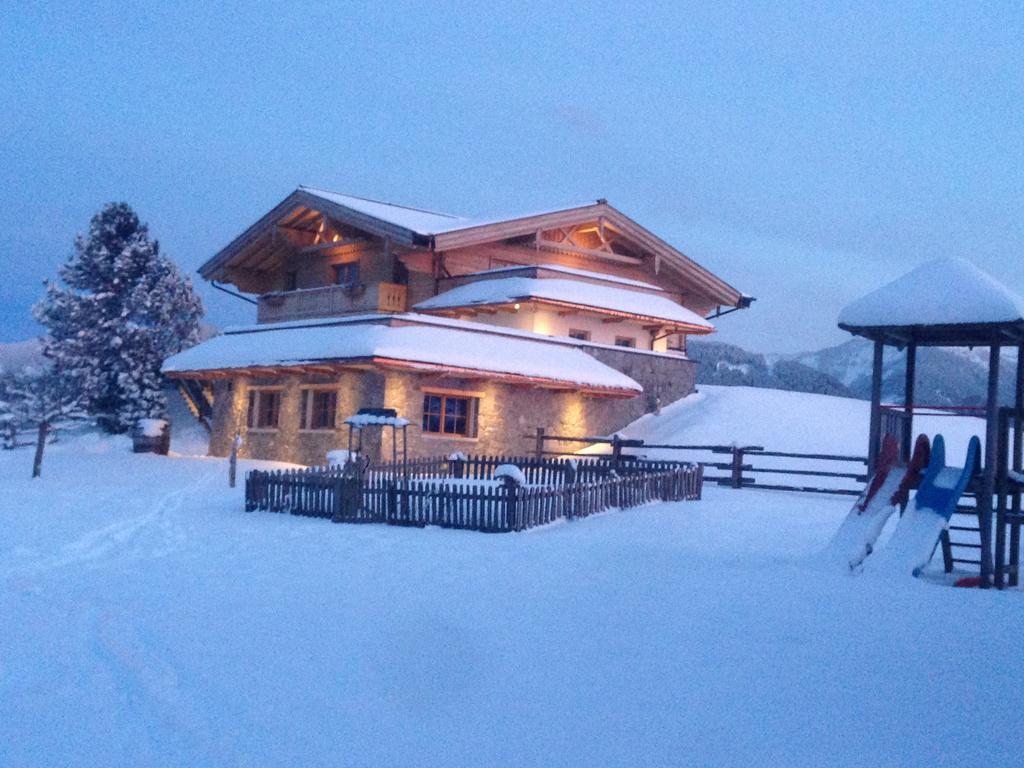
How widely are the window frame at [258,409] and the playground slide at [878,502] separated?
61.4 feet

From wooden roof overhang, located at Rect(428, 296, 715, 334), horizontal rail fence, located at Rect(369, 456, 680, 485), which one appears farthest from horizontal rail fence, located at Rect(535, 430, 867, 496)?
wooden roof overhang, located at Rect(428, 296, 715, 334)

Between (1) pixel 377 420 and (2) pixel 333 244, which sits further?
(2) pixel 333 244

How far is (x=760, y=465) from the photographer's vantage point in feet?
85.9

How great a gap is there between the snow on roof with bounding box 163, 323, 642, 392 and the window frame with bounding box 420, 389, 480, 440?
3.76 feet

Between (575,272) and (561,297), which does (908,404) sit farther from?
(575,272)

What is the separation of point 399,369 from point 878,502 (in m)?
14.1

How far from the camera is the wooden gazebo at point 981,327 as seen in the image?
11.3 metres

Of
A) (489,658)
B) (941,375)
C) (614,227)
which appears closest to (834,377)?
(941,375)

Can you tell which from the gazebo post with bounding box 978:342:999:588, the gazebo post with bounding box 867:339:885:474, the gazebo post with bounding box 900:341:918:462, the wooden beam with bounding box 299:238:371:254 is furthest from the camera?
the wooden beam with bounding box 299:238:371:254

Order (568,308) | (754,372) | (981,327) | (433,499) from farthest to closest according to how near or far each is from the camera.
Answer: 1. (754,372)
2. (568,308)
3. (433,499)
4. (981,327)

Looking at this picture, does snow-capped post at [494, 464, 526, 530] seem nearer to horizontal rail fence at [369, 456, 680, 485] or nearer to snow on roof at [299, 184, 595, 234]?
horizontal rail fence at [369, 456, 680, 485]

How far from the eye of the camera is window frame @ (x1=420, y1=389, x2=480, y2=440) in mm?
25469

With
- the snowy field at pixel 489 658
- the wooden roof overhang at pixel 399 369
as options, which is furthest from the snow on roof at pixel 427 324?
the snowy field at pixel 489 658

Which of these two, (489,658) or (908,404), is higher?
(908,404)
